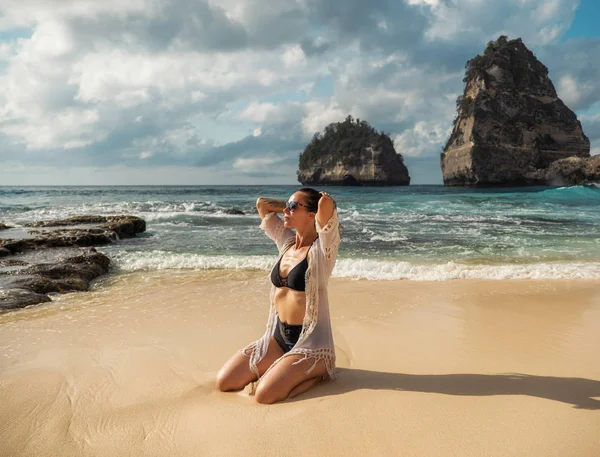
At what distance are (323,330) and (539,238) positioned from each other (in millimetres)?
13654

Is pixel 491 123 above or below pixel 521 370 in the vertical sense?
above

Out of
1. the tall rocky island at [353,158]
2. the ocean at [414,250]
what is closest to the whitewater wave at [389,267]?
the ocean at [414,250]

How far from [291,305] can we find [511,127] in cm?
7570

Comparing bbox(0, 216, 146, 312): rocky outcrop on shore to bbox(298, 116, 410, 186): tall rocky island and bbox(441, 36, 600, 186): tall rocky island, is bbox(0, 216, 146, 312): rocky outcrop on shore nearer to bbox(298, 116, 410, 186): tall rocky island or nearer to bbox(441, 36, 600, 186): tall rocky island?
bbox(441, 36, 600, 186): tall rocky island

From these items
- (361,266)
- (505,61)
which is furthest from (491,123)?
(361,266)

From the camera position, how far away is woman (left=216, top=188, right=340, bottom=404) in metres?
3.18

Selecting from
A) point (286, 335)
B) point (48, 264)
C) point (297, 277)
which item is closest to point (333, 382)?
point (286, 335)

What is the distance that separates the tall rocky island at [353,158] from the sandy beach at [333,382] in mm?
88119

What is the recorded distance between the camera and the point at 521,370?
12.0ft

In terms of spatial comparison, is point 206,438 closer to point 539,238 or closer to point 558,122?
point 539,238

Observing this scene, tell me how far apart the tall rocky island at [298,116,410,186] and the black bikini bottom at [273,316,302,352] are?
9010 cm

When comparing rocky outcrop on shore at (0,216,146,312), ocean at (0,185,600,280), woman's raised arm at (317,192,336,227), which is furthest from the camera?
ocean at (0,185,600,280)

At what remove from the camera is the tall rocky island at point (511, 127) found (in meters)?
67.0

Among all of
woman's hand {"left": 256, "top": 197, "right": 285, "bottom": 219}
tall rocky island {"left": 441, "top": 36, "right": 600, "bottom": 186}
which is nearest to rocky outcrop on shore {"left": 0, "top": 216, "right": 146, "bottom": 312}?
woman's hand {"left": 256, "top": 197, "right": 285, "bottom": 219}
